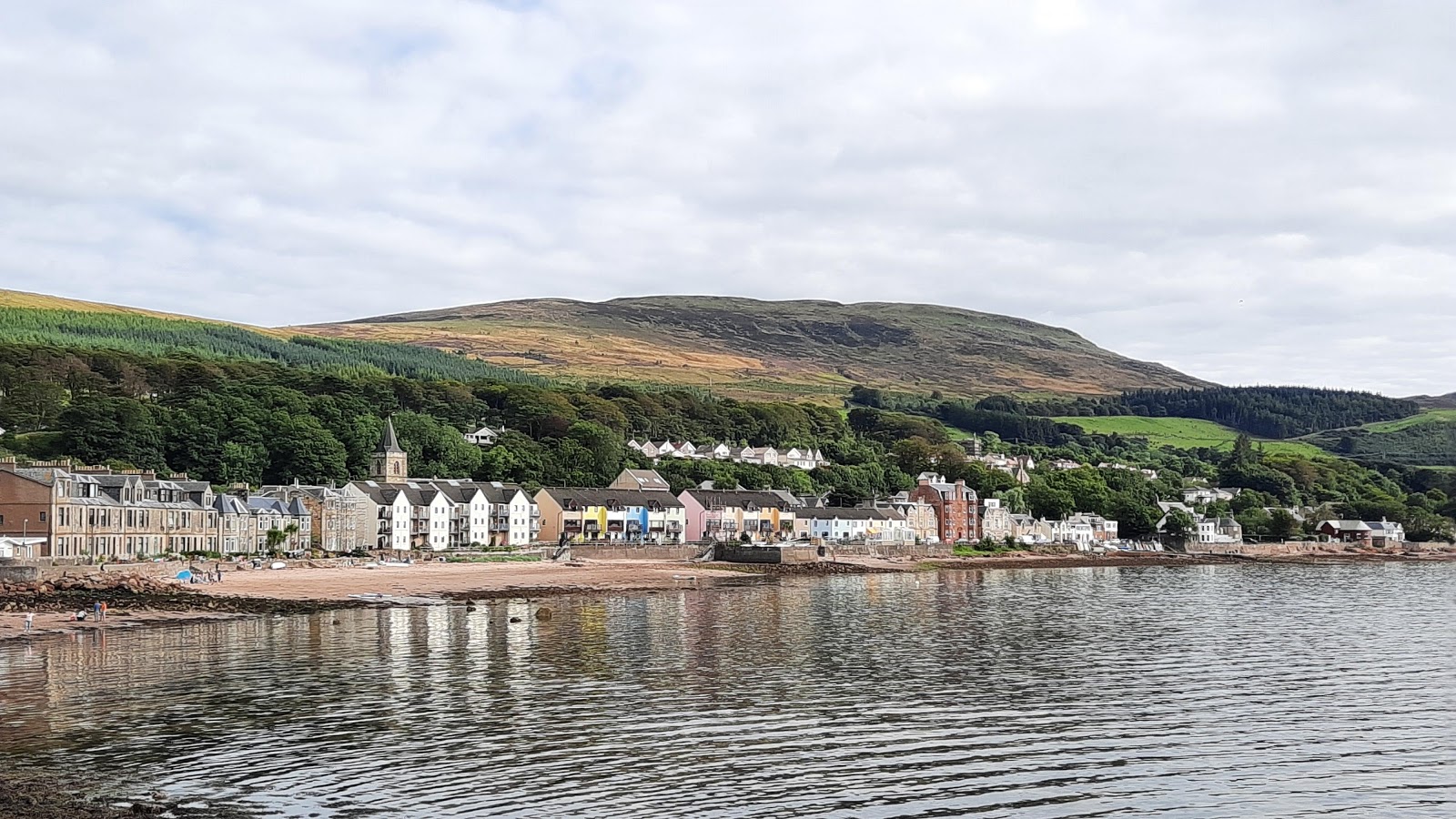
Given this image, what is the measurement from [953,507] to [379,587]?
83.7 meters

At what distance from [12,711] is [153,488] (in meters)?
48.2

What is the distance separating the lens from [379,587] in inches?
2522

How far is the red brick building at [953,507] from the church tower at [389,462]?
5661cm

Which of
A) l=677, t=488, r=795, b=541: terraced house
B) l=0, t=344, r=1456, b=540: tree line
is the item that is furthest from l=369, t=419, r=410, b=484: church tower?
l=677, t=488, r=795, b=541: terraced house

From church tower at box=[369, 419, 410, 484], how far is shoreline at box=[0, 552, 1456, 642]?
25.0 metres

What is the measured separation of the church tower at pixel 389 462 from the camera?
347ft

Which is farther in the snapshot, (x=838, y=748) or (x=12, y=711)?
(x=12, y=711)

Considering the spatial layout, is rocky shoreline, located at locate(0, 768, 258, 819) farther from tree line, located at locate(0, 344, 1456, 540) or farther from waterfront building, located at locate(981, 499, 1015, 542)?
waterfront building, located at locate(981, 499, 1015, 542)

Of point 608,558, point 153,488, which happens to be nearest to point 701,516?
point 608,558

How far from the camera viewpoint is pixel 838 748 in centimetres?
2461

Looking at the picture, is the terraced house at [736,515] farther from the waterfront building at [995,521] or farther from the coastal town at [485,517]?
the waterfront building at [995,521]

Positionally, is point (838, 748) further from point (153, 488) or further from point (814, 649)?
point (153, 488)

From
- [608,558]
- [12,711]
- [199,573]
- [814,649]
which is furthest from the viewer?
[608,558]

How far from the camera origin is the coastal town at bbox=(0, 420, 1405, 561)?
65188mm
